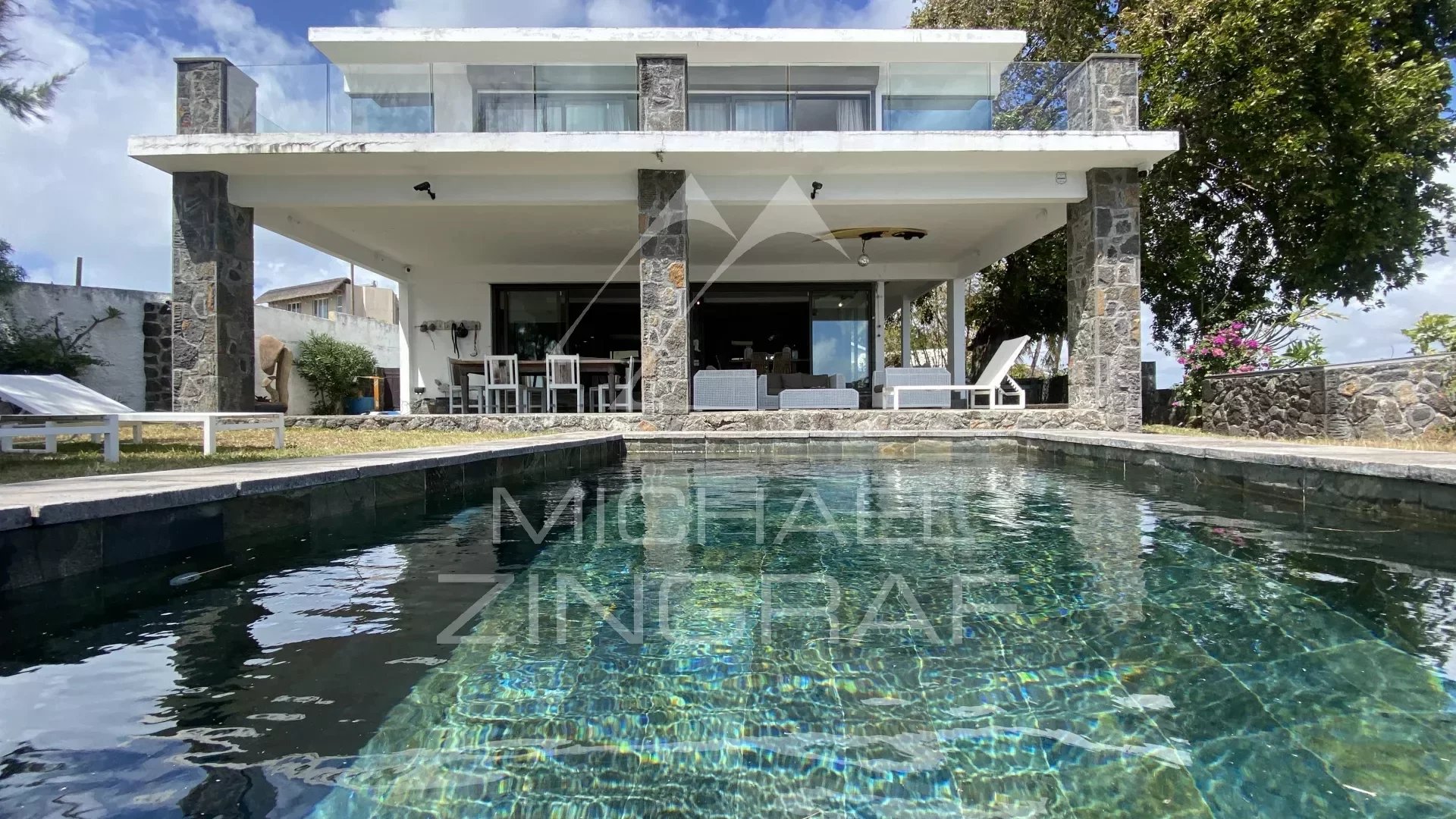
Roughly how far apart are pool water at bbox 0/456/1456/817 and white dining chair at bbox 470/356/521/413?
23.9ft

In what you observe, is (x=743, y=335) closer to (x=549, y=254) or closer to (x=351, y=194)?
(x=549, y=254)

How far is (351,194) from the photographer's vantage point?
952 cm

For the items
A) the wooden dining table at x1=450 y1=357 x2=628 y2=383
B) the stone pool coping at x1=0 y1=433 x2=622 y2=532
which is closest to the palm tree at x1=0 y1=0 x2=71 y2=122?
the wooden dining table at x1=450 y1=357 x2=628 y2=383

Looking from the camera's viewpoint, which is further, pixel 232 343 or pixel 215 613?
pixel 232 343

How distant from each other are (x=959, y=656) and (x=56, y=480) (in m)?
4.06

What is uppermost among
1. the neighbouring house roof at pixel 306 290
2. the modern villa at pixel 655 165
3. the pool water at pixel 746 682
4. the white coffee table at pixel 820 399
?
the neighbouring house roof at pixel 306 290

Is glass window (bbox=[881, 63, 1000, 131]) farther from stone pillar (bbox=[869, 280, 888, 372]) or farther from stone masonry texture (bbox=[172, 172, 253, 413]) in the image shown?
stone masonry texture (bbox=[172, 172, 253, 413])

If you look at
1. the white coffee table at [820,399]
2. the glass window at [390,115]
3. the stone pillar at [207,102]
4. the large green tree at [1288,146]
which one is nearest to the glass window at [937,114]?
the white coffee table at [820,399]

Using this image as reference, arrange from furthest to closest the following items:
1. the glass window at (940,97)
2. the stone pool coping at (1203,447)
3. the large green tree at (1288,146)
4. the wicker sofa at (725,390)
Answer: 1. the large green tree at (1288,146)
2. the wicker sofa at (725,390)
3. the glass window at (940,97)
4. the stone pool coping at (1203,447)

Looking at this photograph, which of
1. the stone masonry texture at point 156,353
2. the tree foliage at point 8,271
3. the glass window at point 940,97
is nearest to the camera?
the glass window at point 940,97

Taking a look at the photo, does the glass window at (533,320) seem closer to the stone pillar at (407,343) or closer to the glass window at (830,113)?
the stone pillar at (407,343)

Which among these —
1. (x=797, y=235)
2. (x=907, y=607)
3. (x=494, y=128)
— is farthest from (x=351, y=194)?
(x=907, y=607)

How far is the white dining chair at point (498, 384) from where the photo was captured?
420 inches

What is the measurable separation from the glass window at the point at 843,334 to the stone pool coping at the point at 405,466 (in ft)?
23.1
